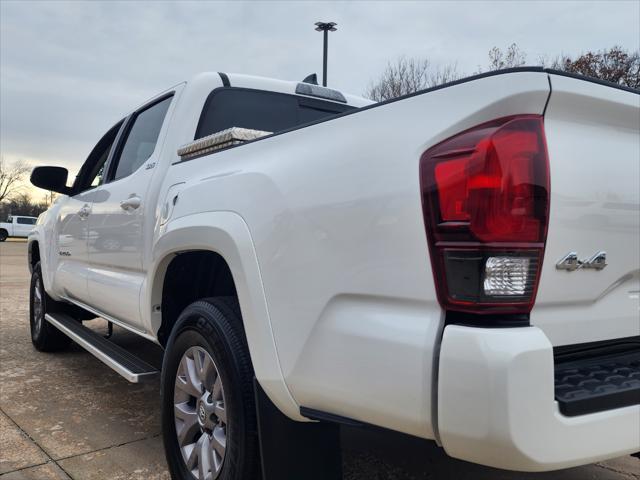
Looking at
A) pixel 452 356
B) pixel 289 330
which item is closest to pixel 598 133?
pixel 452 356

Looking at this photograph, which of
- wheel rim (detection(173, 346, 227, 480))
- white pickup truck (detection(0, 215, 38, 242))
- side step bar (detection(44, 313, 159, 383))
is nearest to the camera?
wheel rim (detection(173, 346, 227, 480))

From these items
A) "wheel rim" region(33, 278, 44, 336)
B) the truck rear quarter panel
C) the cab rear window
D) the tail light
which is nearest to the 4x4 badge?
the tail light

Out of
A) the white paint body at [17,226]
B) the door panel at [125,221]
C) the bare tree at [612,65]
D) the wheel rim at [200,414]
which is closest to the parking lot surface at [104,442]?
the wheel rim at [200,414]

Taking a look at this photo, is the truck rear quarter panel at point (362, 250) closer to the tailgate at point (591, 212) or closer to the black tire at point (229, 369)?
the tailgate at point (591, 212)

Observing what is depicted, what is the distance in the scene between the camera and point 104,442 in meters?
3.24

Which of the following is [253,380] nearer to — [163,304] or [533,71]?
[163,304]

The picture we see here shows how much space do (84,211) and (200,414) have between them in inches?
90.6

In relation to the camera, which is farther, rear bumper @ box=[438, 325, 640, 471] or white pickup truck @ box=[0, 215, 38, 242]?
white pickup truck @ box=[0, 215, 38, 242]

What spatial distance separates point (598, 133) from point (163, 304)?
7.13 feet

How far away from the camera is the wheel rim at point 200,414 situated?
7.37 ft

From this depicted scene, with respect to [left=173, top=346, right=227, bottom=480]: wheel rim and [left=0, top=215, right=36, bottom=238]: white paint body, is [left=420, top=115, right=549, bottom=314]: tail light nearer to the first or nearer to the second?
[left=173, top=346, right=227, bottom=480]: wheel rim

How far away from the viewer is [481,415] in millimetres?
1368

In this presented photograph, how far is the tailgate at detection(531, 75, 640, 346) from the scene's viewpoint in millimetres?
1548

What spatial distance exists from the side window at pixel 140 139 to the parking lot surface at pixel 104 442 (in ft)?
5.20
